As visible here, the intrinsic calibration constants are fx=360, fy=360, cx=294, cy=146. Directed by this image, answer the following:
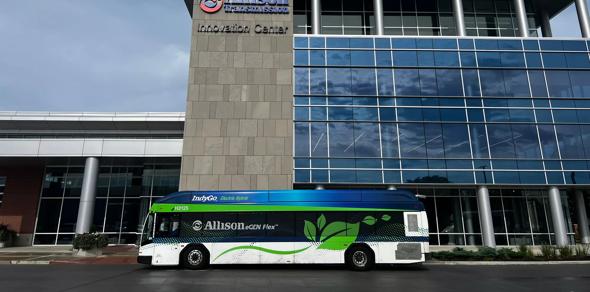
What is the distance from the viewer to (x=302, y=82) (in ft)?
86.8

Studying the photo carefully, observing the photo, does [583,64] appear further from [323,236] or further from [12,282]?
[12,282]

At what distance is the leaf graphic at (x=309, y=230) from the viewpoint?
15.0 meters

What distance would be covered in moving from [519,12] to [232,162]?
25342 millimetres

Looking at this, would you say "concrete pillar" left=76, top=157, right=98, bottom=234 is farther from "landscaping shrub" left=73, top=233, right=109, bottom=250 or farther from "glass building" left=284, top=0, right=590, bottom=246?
"glass building" left=284, top=0, right=590, bottom=246

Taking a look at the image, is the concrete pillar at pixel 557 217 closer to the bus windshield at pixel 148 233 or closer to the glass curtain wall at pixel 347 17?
the glass curtain wall at pixel 347 17

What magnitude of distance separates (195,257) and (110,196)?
1819 cm

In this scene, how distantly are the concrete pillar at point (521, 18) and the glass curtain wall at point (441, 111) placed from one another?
53.5 inches

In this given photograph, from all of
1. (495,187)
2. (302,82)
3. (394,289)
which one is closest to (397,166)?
(495,187)

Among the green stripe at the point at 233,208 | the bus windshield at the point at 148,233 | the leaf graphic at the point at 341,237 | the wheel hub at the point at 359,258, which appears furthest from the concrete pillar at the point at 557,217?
the bus windshield at the point at 148,233

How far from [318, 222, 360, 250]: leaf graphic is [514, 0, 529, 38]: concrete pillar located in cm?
2322

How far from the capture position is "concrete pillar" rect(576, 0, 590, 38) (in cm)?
2831

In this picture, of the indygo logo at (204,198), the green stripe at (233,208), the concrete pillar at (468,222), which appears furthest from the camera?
the concrete pillar at (468,222)

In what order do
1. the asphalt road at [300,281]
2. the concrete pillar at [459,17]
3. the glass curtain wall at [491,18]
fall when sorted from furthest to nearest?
the glass curtain wall at [491,18] → the concrete pillar at [459,17] → the asphalt road at [300,281]

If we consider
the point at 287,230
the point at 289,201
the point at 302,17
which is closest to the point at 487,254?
the point at 287,230
